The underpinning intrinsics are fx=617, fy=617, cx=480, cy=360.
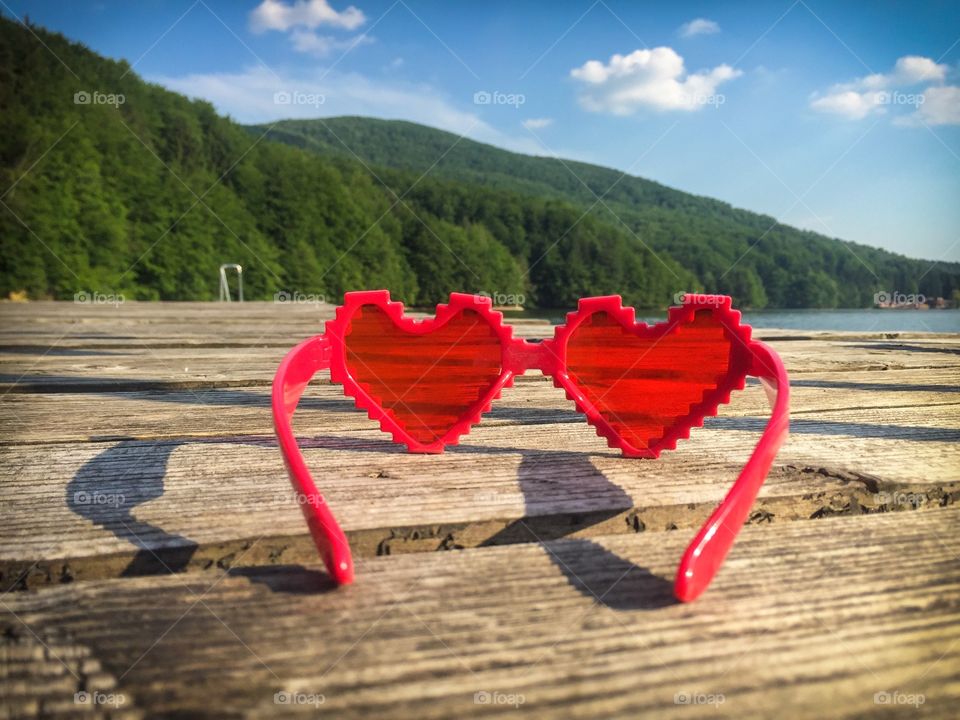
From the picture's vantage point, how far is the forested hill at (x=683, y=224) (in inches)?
2680

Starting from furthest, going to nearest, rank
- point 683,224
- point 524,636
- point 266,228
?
point 683,224 < point 266,228 < point 524,636

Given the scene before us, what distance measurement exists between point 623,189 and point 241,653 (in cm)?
12472

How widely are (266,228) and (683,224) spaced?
197ft

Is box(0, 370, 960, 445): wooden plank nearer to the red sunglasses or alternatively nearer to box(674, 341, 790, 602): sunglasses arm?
the red sunglasses

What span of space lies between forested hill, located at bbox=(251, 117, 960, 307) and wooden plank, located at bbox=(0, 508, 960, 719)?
33.5 m

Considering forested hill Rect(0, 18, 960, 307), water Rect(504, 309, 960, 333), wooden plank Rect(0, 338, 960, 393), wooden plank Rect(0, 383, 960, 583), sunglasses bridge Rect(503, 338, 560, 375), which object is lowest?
wooden plank Rect(0, 383, 960, 583)

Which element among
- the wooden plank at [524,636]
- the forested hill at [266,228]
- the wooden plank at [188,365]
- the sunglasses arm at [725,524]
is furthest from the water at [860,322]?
the forested hill at [266,228]

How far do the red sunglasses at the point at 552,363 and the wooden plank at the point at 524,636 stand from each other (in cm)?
50

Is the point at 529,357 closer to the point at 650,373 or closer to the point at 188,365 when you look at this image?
the point at 650,373

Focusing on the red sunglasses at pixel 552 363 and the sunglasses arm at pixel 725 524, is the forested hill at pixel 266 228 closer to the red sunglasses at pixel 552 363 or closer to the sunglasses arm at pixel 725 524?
the red sunglasses at pixel 552 363

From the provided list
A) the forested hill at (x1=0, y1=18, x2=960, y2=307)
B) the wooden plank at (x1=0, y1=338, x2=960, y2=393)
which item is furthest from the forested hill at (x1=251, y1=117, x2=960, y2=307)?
the wooden plank at (x1=0, y1=338, x2=960, y2=393)

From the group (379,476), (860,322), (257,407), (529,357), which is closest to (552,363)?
(529,357)

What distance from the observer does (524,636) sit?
661 mm

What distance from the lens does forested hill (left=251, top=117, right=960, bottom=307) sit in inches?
2680
